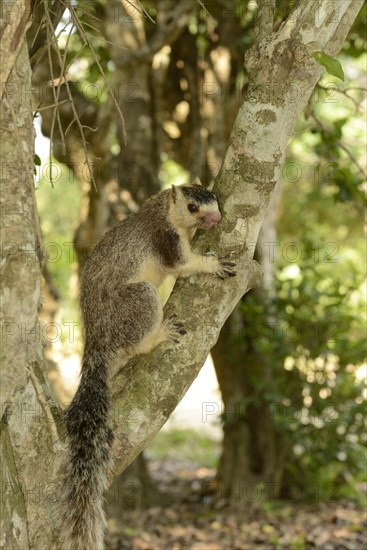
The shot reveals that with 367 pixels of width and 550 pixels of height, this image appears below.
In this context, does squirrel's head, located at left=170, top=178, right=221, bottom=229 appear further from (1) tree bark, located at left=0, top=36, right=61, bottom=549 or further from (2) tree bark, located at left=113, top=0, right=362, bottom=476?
(1) tree bark, located at left=0, top=36, right=61, bottom=549

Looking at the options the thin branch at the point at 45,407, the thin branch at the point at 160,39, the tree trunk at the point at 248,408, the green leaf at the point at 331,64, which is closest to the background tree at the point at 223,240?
the thin branch at the point at 45,407

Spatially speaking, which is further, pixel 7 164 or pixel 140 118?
pixel 140 118

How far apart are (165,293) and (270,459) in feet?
7.82

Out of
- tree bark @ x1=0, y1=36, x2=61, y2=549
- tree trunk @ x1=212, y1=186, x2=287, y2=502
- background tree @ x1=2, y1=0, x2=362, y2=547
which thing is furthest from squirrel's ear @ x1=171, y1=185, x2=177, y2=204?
tree trunk @ x1=212, y1=186, x2=287, y2=502

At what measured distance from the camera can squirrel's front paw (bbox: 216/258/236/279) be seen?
2826 millimetres

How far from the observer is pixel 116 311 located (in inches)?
132

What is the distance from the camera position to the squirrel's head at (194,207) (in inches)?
116

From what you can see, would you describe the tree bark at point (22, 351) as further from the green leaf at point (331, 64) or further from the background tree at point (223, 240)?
the green leaf at point (331, 64)

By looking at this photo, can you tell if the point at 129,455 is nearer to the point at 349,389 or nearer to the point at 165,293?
the point at 349,389

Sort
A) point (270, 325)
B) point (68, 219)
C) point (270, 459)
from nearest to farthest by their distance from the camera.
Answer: point (270, 325) → point (270, 459) → point (68, 219)

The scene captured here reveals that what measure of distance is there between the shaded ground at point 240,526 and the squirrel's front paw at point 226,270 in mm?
2948

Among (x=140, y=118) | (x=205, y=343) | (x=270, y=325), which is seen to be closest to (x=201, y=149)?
(x=140, y=118)

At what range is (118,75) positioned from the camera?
5969 millimetres

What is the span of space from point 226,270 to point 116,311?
2.40 ft
